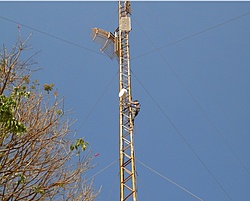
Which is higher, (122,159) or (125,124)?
(125,124)

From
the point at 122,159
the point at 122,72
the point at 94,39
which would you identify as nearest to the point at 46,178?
the point at 122,159

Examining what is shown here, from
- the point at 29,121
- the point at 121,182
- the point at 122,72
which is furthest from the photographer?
the point at 122,72

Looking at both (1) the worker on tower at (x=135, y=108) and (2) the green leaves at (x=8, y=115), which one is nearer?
(2) the green leaves at (x=8, y=115)

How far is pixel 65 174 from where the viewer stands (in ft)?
21.7

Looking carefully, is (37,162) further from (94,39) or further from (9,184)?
(94,39)

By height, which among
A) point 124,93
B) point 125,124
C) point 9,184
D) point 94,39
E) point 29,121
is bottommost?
point 9,184

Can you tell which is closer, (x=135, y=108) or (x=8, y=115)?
(x=8, y=115)

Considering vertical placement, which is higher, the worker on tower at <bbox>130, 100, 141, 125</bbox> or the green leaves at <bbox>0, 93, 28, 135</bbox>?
the worker on tower at <bbox>130, 100, 141, 125</bbox>

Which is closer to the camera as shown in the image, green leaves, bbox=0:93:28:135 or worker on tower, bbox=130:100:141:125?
green leaves, bbox=0:93:28:135

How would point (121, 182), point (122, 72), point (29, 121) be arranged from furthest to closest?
point (122, 72) < point (121, 182) < point (29, 121)

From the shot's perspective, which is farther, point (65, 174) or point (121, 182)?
point (121, 182)

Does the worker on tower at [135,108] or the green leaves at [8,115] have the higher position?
the worker on tower at [135,108]

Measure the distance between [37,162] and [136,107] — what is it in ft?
14.3

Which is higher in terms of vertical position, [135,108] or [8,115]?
[135,108]
